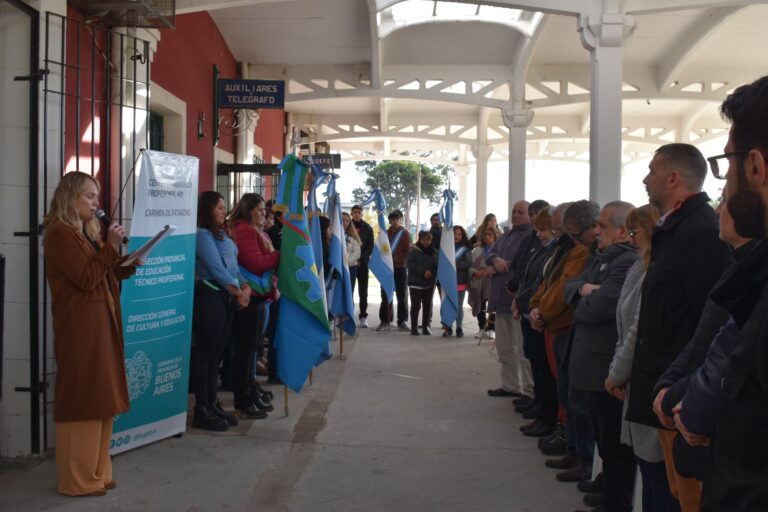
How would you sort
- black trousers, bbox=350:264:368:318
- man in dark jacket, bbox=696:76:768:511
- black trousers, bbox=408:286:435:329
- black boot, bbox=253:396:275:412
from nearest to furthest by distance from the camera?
1. man in dark jacket, bbox=696:76:768:511
2. black boot, bbox=253:396:275:412
3. black trousers, bbox=408:286:435:329
4. black trousers, bbox=350:264:368:318

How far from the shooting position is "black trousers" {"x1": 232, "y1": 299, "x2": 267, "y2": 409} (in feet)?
19.6

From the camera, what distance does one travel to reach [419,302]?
1124 cm

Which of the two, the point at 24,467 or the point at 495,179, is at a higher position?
the point at 495,179

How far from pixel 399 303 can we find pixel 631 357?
28.4 ft

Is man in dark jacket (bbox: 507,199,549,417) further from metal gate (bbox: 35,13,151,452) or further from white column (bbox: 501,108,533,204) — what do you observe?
white column (bbox: 501,108,533,204)

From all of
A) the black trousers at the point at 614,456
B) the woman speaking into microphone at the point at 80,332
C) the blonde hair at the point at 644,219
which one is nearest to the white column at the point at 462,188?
the woman speaking into microphone at the point at 80,332

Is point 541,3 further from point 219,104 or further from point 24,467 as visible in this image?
point 24,467

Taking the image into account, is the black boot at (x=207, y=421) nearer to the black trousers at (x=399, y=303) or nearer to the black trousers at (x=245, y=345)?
the black trousers at (x=245, y=345)

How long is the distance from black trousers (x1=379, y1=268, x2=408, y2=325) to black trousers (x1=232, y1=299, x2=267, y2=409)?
5.42 meters

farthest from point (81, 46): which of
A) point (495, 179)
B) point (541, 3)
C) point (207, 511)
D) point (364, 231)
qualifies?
point (495, 179)

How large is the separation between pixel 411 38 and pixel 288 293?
6933 mm

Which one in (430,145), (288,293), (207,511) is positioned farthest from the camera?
(430,145)

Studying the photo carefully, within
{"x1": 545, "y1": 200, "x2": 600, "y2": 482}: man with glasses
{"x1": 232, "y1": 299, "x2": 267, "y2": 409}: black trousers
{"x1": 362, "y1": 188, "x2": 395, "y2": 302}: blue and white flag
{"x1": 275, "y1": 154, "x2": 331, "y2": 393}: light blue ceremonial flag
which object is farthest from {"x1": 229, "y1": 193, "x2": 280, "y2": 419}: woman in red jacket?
{"x1": 362, "y1": 188, "x2": 395, "y2": 302}: blue and white flag

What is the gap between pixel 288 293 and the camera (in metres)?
6.05
